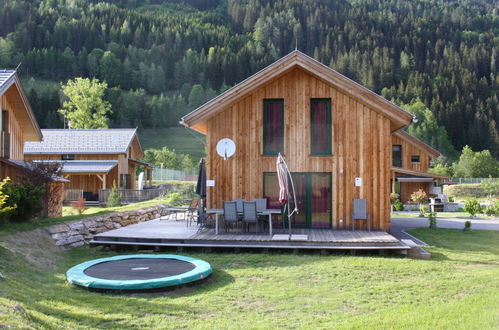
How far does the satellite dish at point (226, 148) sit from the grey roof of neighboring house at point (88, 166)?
1989 centimetres

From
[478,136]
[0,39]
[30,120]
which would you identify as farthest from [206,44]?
[30,120]

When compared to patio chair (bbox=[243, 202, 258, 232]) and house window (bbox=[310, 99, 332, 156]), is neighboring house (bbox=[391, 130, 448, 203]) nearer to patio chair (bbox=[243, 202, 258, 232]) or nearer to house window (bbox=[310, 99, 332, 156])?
house window (bbox=[310, 99, 332, 156])

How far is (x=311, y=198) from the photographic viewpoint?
1353 centimetres

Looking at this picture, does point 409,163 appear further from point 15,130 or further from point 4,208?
point 4,208

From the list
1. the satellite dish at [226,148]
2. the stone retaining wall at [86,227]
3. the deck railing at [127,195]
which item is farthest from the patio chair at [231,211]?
the deck railing at [127,195]

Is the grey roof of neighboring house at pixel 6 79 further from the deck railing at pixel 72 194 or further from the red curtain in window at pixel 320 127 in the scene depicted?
the deck railing at pixel 72 194

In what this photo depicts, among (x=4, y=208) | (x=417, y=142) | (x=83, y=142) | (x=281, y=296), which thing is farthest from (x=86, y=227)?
(x=417, y=142)

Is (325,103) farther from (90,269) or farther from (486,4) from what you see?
(486,4)

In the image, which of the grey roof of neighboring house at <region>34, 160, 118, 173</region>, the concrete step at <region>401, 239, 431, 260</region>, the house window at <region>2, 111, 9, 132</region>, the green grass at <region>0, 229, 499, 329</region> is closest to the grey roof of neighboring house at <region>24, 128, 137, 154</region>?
the grey roof of neighboring house at <region>34, 160, 118, 173</region>

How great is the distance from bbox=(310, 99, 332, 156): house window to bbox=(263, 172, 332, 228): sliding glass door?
31.1 inches

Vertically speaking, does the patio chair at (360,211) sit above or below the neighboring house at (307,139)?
below

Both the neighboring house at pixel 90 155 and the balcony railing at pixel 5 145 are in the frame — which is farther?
the neighboring house at pixel 90 155

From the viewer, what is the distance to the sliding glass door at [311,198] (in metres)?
13.5

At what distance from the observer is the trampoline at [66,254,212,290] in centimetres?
757
